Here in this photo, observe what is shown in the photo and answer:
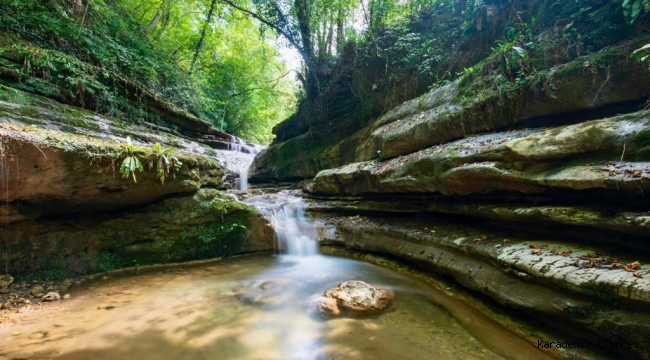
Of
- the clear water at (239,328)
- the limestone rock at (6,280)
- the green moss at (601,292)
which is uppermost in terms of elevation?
the green moss at (601,292)

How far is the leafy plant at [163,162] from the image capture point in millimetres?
5242

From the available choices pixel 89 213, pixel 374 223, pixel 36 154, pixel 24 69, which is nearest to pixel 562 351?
pixel 374 223

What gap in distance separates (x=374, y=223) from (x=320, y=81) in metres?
7.49

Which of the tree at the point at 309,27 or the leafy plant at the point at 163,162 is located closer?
the leafy plant at the point at 163,162

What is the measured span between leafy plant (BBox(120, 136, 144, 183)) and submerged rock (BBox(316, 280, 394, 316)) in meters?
3.81

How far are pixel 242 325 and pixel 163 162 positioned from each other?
11.6 feet

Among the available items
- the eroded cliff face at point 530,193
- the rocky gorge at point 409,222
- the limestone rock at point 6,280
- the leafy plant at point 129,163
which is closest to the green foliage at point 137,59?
the rocky gorge at point 409,222

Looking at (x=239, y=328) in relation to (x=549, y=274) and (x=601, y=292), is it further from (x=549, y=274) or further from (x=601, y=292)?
(x=601, y=292)

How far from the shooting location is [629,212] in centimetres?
281

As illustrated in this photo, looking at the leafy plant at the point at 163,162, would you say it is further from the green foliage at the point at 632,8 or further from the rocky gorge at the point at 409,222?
the green foliage at the point at 632,8

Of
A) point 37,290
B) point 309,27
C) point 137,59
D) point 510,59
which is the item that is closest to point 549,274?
point 510,59

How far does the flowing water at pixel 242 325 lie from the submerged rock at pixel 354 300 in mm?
135

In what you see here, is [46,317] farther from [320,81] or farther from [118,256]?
[320,81]

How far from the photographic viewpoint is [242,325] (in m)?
3.42
